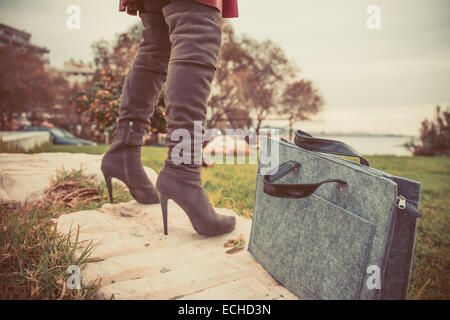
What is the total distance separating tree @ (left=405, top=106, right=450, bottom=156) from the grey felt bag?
11.8 meters

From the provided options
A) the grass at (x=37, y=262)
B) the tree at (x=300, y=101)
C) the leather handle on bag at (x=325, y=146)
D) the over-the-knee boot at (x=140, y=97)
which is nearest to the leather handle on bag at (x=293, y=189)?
the leather handle on bag at (x=325, y=146)

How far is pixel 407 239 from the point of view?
717 mm

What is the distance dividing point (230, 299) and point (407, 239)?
531 mm

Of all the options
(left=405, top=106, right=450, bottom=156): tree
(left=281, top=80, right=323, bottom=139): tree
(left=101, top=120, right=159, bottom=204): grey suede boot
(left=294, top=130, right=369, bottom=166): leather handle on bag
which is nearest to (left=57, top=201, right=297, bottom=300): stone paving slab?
(left=101, top=120, right=159, bottom=204): grey suede boot

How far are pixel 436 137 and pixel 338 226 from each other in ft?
42.2

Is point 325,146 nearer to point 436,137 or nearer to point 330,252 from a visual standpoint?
point 330,252

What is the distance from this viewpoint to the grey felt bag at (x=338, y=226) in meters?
0.69

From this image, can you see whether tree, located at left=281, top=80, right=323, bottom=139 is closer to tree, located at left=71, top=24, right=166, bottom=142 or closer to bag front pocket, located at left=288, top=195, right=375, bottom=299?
tree, located at left=71, top=24, right=166, bottom=142

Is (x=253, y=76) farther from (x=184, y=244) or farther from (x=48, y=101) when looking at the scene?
(x=184, y=244)

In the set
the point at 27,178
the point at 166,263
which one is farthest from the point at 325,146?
the point at 27,178

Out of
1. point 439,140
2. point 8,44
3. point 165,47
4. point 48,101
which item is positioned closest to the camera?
point 165,47

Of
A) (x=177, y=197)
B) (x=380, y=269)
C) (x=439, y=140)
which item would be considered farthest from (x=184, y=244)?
(x=439, y=140)

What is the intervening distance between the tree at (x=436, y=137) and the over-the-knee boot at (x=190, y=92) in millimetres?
11741

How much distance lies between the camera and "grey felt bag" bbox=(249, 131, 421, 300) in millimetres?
690
